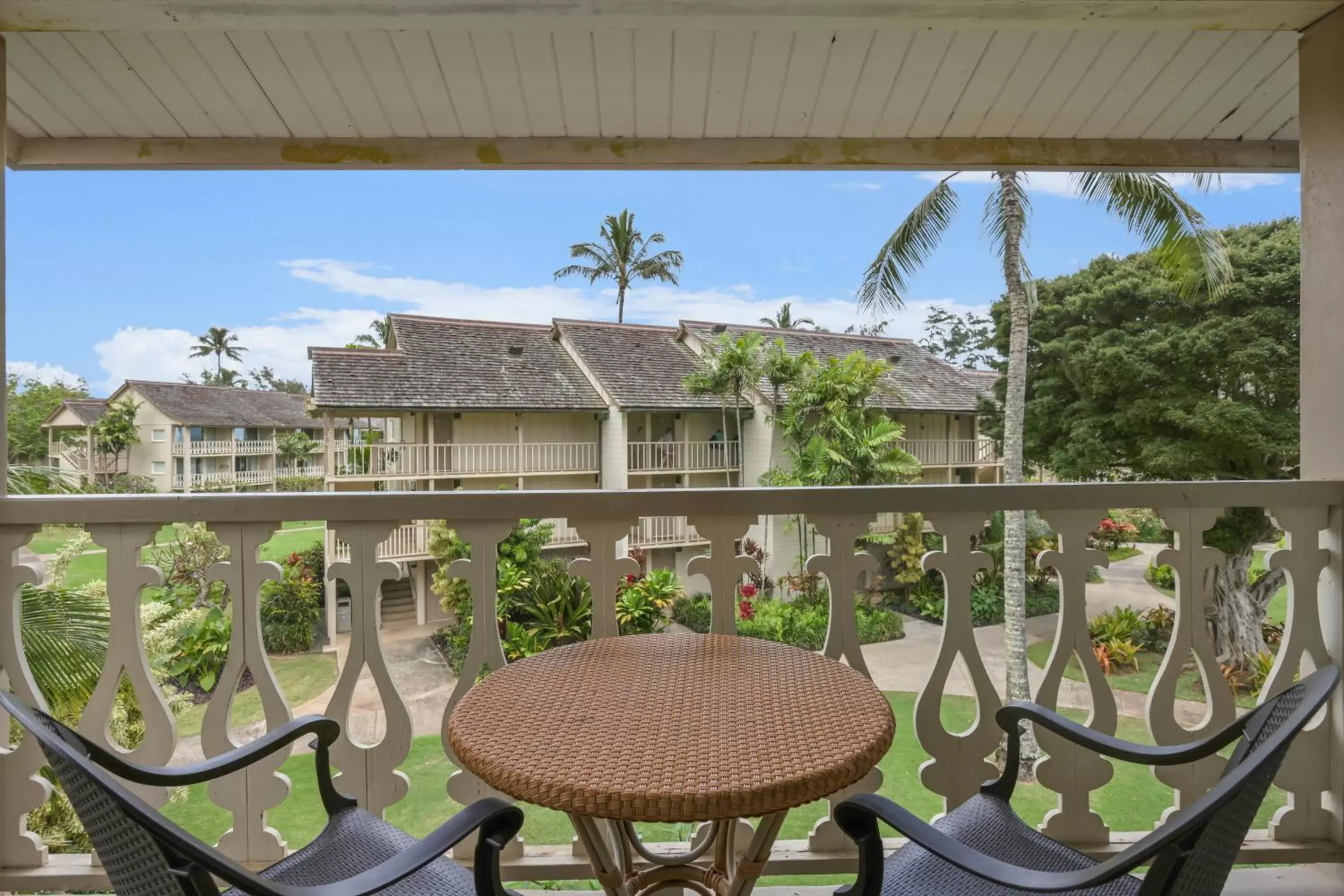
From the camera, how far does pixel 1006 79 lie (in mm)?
1609

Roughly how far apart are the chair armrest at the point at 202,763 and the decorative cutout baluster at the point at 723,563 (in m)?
0.74

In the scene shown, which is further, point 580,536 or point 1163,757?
point 580,536

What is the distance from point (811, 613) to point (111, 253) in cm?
2073

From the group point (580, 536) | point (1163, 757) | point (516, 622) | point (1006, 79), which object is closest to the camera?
point (1163, 757)

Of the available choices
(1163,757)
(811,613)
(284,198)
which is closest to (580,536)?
(1163,757)

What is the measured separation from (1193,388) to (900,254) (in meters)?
4.59

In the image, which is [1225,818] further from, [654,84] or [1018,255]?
[1018,255]

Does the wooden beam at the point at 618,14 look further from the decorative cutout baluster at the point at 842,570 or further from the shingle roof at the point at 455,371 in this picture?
the shingle roof at the point at 455,371

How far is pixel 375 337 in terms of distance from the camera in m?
14.9

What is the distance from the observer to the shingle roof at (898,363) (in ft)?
40.4

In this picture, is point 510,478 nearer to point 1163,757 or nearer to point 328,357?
point 328,357

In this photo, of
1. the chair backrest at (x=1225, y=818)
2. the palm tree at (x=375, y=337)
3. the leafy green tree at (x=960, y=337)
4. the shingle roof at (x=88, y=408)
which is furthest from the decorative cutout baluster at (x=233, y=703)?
the palm tree at (x=375, y=337)

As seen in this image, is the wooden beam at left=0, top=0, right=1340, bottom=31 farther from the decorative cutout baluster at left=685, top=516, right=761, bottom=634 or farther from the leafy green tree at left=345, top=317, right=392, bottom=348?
the leafy green tree at left=345, top=317, right=392, bottom=348

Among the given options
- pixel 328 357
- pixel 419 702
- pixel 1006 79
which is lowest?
pixel 419 702
